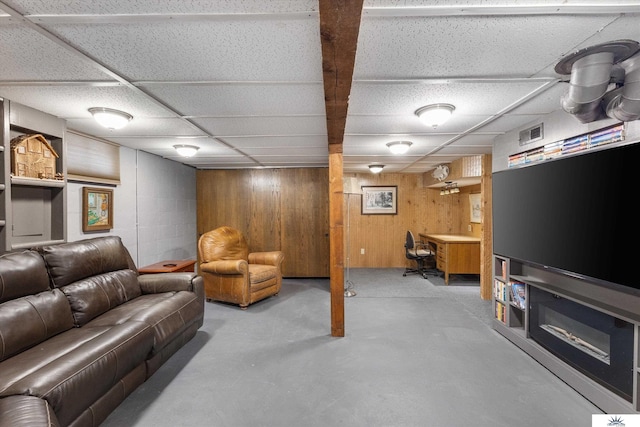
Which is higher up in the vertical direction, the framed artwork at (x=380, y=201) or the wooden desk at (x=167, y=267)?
the framed artwork at (x=380, y=201)

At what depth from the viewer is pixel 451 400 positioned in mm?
1974

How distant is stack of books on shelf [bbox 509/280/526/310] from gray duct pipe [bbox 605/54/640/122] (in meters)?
1.73

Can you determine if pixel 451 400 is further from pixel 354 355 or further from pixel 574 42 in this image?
pixel 574 42

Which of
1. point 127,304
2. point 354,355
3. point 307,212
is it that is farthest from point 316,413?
point 307,212

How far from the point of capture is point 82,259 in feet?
8.08

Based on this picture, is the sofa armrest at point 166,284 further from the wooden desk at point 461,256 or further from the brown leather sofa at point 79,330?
the wooden desk at point 461,256

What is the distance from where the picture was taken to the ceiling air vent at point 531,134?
2563mm

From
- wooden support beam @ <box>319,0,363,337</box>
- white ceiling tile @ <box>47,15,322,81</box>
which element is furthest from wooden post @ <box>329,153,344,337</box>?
white ceiling tile @ <box>47,15,322,81</box>

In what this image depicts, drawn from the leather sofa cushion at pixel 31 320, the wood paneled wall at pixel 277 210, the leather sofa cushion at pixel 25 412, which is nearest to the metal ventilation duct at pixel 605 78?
the leather sofa cushion at pixel 25 412

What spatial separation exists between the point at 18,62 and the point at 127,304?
201 centimetres

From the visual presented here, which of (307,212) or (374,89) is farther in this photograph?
(307,212)

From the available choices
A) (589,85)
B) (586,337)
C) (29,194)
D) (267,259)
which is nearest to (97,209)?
(29,194)

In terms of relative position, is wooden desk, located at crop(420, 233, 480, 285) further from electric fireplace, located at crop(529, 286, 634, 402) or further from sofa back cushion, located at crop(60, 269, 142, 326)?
sofa back cushion, located at crop(60, 269, 142, 326)

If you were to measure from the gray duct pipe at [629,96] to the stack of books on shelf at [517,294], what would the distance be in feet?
5.67
